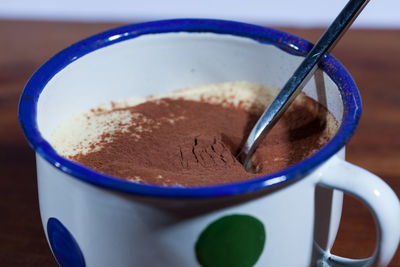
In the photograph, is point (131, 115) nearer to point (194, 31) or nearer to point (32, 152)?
point (194, 31)

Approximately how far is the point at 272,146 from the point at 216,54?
0.47 ft

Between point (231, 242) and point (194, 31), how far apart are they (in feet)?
0.96

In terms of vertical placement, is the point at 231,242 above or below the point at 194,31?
below

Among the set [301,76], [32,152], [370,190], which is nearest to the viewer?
[370,190]

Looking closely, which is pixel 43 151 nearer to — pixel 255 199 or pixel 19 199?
pixel 255 199

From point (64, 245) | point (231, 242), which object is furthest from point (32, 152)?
point (231, 242)

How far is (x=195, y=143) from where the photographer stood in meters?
0.67

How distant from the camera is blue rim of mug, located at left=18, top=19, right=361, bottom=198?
0.48m

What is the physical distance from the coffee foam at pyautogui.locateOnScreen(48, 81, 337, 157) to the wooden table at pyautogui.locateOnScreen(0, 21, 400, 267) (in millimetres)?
166

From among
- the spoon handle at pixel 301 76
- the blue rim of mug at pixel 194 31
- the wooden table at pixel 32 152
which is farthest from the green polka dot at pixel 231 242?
the wooden table at pixel 32 152

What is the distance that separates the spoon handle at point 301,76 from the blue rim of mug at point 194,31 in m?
0.01

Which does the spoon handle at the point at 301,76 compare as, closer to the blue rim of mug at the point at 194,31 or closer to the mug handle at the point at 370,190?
the blue rim of mug at the point at 194,31

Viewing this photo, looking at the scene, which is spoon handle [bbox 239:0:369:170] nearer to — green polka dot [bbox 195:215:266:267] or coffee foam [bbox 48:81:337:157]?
coffee foam [bbox 48:81:337:157]

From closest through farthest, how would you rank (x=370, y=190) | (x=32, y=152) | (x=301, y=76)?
1. (x=370, y=190)
2. (x=301, y=76)
3. (x=32, y=152)
